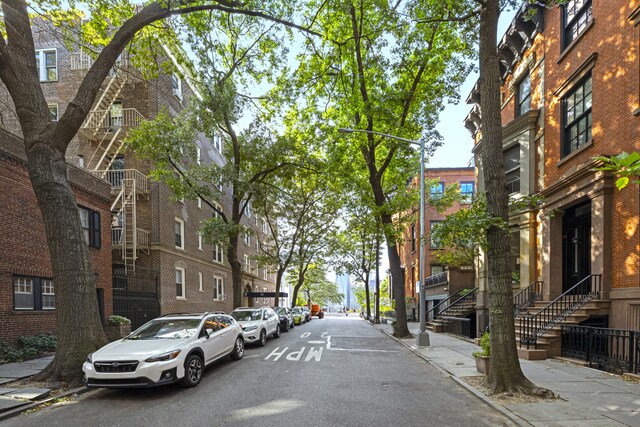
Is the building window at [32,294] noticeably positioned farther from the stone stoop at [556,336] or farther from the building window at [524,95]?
the building window at [524,95]

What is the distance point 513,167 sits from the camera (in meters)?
16.7

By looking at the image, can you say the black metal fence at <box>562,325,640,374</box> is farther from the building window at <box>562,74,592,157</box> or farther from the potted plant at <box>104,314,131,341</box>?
the potted plant at <box>104,314,131,341</box>

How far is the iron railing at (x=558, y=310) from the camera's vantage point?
11047 millimetres

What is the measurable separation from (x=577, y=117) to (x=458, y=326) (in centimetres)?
1040

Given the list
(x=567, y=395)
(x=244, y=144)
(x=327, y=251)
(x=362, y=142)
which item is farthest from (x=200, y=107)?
(x=327, y=251)

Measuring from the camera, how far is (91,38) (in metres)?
12.0

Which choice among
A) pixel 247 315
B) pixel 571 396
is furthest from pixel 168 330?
pixel 571 396

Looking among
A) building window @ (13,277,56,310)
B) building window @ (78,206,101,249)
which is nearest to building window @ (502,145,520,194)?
building window @ (78,206,101,249)

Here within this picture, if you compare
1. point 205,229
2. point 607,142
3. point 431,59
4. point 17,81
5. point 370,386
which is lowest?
→ point 370,386

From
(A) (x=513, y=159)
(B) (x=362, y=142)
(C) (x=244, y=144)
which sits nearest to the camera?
(A) (x=513, y=159)

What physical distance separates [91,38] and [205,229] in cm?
872

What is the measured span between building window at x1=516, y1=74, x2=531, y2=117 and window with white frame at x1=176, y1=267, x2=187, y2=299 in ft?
63.0

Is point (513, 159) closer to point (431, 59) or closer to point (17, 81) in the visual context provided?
point (431, 59)

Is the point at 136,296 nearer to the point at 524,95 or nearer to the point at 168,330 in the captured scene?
the point at 168,330
